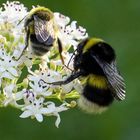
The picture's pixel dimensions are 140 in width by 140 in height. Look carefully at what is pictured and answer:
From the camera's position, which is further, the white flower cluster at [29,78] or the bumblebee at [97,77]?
the white flower cluster at [29,78]

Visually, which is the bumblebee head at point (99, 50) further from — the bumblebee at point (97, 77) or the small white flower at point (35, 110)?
the small white flower at point (35, 110)

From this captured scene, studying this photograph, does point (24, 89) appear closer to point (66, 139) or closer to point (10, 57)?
point (10, 57)

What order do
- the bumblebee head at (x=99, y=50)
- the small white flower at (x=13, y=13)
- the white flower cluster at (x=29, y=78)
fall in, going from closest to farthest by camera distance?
the bumblebee head at (x=99, y=50)
the white flower cluster at (x=29, y=78)
the small white flower at (x=13, y=13)

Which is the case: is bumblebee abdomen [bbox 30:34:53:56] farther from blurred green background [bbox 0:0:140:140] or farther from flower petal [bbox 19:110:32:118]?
blurred green background [bbox 0:0:140:140]

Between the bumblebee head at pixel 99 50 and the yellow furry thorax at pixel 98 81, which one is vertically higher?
the bumblebee head at pixel 99 50

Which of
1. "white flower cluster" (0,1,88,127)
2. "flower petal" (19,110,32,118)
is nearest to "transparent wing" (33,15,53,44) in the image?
"white flower cluster" (0,1,88,127)

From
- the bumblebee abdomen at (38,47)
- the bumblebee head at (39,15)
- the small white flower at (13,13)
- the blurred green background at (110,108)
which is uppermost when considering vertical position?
the bumblebee head at (39,15)

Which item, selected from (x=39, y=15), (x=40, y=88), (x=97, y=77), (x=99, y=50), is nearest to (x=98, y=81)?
(x=97, y=77)

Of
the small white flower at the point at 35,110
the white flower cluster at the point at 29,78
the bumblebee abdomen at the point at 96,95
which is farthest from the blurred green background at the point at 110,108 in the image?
the bumblebee abdomen at the point at 96,95
